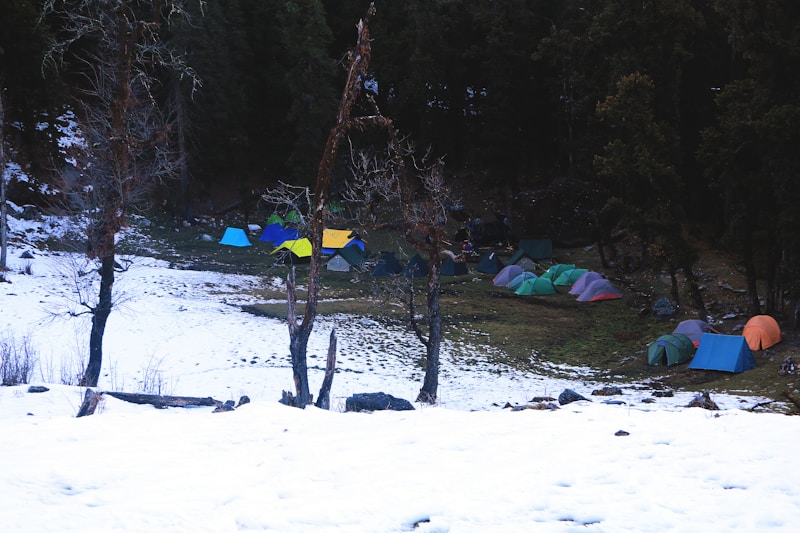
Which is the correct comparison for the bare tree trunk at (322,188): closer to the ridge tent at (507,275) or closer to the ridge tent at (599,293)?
the ridge tent at (599,293)

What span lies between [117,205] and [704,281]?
21800 mm

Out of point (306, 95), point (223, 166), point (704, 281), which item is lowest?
point (704, 281)

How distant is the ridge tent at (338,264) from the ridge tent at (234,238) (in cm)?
711

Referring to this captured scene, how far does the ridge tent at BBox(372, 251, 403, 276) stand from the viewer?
30.4 meters

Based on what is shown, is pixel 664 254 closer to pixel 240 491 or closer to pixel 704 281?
pixel 704 281

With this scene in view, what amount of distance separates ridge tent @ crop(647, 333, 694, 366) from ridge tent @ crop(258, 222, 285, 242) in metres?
24.3

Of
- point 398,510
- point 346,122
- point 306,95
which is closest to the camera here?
point 398,510

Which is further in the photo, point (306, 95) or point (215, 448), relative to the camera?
point (306, 95)

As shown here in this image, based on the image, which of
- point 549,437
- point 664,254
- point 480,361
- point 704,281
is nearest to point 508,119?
point 704,281

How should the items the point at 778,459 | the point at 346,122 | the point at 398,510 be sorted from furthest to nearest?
the point at 346,122, the point at 778,459, the point at 398,510

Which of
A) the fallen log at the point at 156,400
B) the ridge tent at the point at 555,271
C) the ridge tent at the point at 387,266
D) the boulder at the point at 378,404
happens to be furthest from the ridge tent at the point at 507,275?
the fallen log at the point at 156,400

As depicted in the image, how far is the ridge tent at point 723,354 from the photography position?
16281 mm

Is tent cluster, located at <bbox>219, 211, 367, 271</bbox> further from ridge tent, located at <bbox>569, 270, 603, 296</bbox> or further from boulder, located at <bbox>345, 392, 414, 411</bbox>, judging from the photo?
boulder, located at <bbox>345, 392, 414, 411</bbox>

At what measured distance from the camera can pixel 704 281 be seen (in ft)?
87.5
